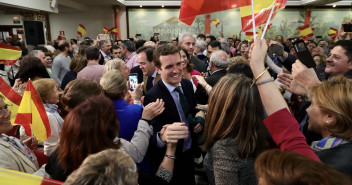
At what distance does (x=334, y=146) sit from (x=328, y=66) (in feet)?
6.22

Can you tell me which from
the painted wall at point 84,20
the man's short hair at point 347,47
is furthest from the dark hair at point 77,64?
the painted wall at point 84,20

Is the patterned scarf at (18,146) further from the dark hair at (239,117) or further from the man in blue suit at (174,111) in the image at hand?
the dark hair at (239,117)

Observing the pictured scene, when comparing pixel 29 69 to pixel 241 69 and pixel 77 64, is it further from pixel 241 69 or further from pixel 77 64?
pixel 241 69

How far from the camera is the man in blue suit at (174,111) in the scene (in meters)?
1.86

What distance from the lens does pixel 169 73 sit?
6.55 feet

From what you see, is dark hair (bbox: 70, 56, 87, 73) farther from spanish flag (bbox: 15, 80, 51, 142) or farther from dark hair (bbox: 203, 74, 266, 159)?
dark hair (bbox: 203, 74, 266, 159)

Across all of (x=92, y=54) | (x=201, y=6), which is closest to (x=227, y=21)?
(x=92, y=54)

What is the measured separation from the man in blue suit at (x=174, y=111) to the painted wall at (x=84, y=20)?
583 inches

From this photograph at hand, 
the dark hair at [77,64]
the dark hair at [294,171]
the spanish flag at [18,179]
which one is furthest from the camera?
the dark hair at [77,64]

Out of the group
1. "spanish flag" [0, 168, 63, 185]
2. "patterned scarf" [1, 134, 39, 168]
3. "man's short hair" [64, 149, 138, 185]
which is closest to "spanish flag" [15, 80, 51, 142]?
"patterned scarf" [1, 134, 39, 168]

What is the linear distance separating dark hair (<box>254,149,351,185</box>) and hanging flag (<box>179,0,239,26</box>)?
1.69 metres

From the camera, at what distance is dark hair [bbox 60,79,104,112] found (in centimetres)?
172

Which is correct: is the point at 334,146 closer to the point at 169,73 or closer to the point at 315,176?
the point at 315,176

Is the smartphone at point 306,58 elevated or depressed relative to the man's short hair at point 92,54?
depressed
